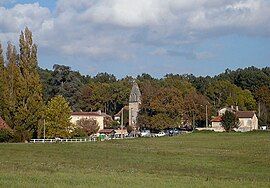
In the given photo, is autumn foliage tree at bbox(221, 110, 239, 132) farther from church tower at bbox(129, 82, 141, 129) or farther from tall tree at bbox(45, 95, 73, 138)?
tall tree at bbox(45, 95, 73, 138)

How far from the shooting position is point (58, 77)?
5251 inches

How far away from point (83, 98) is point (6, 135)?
3342 inches

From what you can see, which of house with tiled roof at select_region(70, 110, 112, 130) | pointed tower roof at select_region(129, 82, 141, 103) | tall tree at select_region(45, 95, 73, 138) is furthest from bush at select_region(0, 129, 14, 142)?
pointed tower roof at select_region(129, 82, 141, 103)

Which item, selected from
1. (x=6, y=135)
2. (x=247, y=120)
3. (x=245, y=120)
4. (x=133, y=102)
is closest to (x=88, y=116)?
(x=133, y=102)

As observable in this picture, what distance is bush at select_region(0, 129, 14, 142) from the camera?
2857 inches

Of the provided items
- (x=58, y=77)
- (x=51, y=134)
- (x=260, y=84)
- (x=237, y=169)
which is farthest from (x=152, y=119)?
(x=237, y=169)

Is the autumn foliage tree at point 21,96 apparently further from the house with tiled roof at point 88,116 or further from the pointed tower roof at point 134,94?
the pointed tower roof at point 134,94

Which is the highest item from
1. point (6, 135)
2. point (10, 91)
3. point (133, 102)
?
point (133, 102)

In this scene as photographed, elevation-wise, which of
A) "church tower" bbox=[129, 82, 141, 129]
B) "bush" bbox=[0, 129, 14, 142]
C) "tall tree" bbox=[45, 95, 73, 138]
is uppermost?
"church tower" bbox=[129, 82, 141, 129]

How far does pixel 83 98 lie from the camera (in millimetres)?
157500

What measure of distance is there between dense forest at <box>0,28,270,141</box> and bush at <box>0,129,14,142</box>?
0.62 ft

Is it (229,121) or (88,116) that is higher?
(88,116)

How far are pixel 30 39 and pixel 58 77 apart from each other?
5570cm

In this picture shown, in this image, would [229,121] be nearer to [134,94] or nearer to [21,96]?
[134,94]
